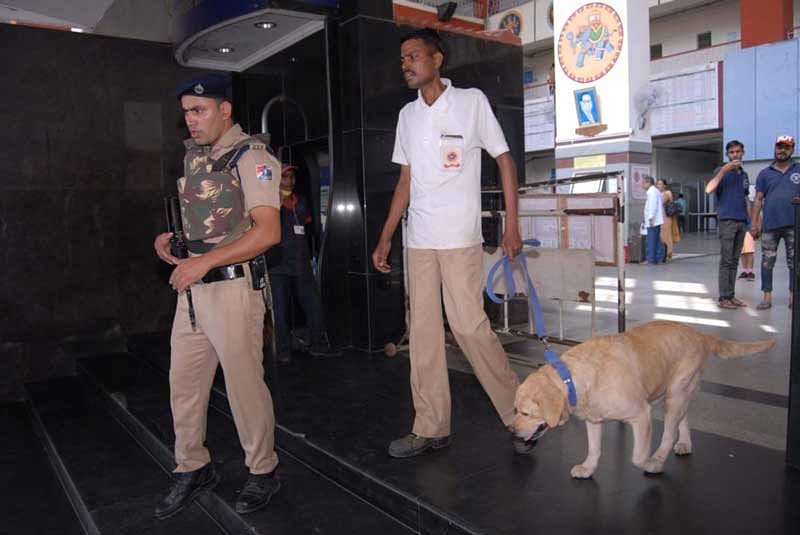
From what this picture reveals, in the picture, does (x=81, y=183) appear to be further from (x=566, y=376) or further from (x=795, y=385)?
(x=795, y=385)

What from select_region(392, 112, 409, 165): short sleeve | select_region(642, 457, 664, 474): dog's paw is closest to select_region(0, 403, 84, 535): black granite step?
select_region(392, 112, 409, 165): short sleeve

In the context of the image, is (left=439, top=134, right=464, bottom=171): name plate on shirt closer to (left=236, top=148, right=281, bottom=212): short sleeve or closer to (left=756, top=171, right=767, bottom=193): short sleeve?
(left=236, top=148, right=281, bottom=212): short sleeve

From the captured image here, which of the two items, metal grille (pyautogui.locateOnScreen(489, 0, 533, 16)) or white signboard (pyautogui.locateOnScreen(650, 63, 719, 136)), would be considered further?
metal grille (pyautogui.locateOnScreen(489, 0, 533, 16))

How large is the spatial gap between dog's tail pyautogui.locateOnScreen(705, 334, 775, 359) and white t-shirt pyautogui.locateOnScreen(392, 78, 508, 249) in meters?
1.25

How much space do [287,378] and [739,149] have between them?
633 cm

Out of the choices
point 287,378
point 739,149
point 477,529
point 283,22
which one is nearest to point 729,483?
point 477,529

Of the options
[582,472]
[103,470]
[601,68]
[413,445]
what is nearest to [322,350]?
[103,470]

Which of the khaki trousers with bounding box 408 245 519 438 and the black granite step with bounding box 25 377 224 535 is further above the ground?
the khaki trousers with bounding box 408 245 519 438

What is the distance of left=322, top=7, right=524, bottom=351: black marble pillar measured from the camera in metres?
6.01

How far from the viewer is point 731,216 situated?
8.05 m

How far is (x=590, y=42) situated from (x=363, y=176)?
36.8ft

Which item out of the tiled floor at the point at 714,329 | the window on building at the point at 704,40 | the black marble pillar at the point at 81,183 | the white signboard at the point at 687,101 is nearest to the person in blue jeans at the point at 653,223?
the tiled floor at the point at 714,329

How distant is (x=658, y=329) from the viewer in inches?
122

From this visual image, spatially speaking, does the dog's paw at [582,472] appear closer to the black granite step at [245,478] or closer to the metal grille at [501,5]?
the black granite step at [245,478]
